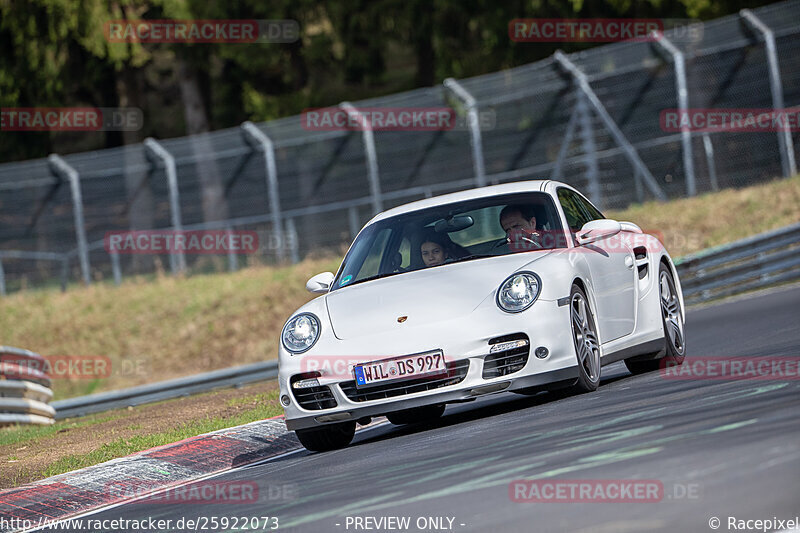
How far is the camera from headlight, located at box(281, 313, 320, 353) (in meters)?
8.35

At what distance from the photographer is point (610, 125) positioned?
23797mm

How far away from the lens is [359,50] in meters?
34.9

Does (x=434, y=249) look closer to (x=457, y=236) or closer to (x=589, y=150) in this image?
(x=457, y=236)

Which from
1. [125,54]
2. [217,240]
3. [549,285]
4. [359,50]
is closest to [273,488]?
[549,285]

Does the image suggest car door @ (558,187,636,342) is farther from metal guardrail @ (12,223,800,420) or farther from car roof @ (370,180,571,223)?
metal guardrail @ (12,223,800,420)

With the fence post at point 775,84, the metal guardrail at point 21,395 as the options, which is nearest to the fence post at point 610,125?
the fence post at point 775,84

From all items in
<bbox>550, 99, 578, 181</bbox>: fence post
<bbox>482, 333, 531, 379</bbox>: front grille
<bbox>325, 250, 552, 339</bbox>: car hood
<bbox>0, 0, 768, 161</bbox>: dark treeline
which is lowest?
<bbox>482, 333, 531, 379</bbox>: front grille

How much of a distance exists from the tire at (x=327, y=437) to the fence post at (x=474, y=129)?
592 inches

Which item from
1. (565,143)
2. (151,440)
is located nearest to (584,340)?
Answer: (151,440)

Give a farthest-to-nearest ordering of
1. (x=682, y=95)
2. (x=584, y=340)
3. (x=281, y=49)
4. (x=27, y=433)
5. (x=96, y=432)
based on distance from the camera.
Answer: (x=281, y=49)
(x=682, y=95)
(x=27, y=433)
(x=96, y=432)
(x=584, y=340)

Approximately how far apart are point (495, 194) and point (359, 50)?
26001 millimetres

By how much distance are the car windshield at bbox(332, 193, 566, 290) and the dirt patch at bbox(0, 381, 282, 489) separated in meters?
2.02

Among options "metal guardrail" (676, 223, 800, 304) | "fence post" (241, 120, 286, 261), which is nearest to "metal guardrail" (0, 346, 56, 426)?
"metal guardrail" (676, 223, 800, 304)

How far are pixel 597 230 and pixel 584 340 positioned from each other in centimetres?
85
